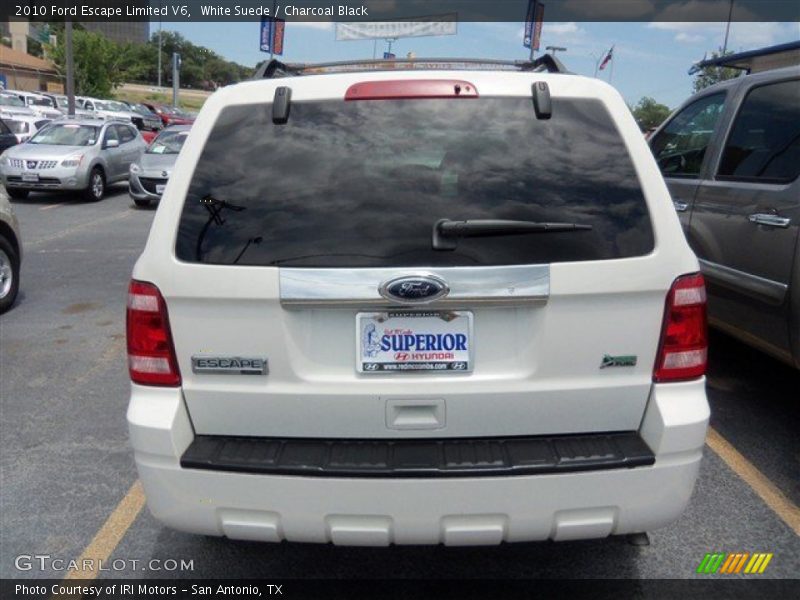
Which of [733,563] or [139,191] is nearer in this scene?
[733,563]

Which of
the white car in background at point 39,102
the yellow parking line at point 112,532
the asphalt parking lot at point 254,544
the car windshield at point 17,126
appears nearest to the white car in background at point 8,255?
the asphalt parking lot at point 254,544

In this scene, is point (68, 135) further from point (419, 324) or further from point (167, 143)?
point (419, 324)

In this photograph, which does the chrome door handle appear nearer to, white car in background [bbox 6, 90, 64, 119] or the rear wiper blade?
the rear wiper blade

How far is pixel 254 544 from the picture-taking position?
10.5 feet

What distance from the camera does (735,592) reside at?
9.42ft

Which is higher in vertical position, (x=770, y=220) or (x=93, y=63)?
(x=93, y=63)

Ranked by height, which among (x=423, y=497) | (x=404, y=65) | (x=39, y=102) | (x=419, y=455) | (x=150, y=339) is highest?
(x=404, y=65)

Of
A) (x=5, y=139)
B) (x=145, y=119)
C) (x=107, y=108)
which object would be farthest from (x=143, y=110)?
(x=5, y=139)

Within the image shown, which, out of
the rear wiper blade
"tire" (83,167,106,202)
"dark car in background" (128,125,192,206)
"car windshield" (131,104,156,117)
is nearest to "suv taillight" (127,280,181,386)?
the rear wiper blade

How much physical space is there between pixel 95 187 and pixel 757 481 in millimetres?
14399

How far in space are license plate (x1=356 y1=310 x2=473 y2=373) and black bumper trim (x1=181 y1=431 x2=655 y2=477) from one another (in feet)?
0.83

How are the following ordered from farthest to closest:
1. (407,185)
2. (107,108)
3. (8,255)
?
(107,108) < (8,255) < (407,185)

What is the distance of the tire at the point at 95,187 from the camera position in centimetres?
1504

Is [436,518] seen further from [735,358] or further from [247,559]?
[735,358]
